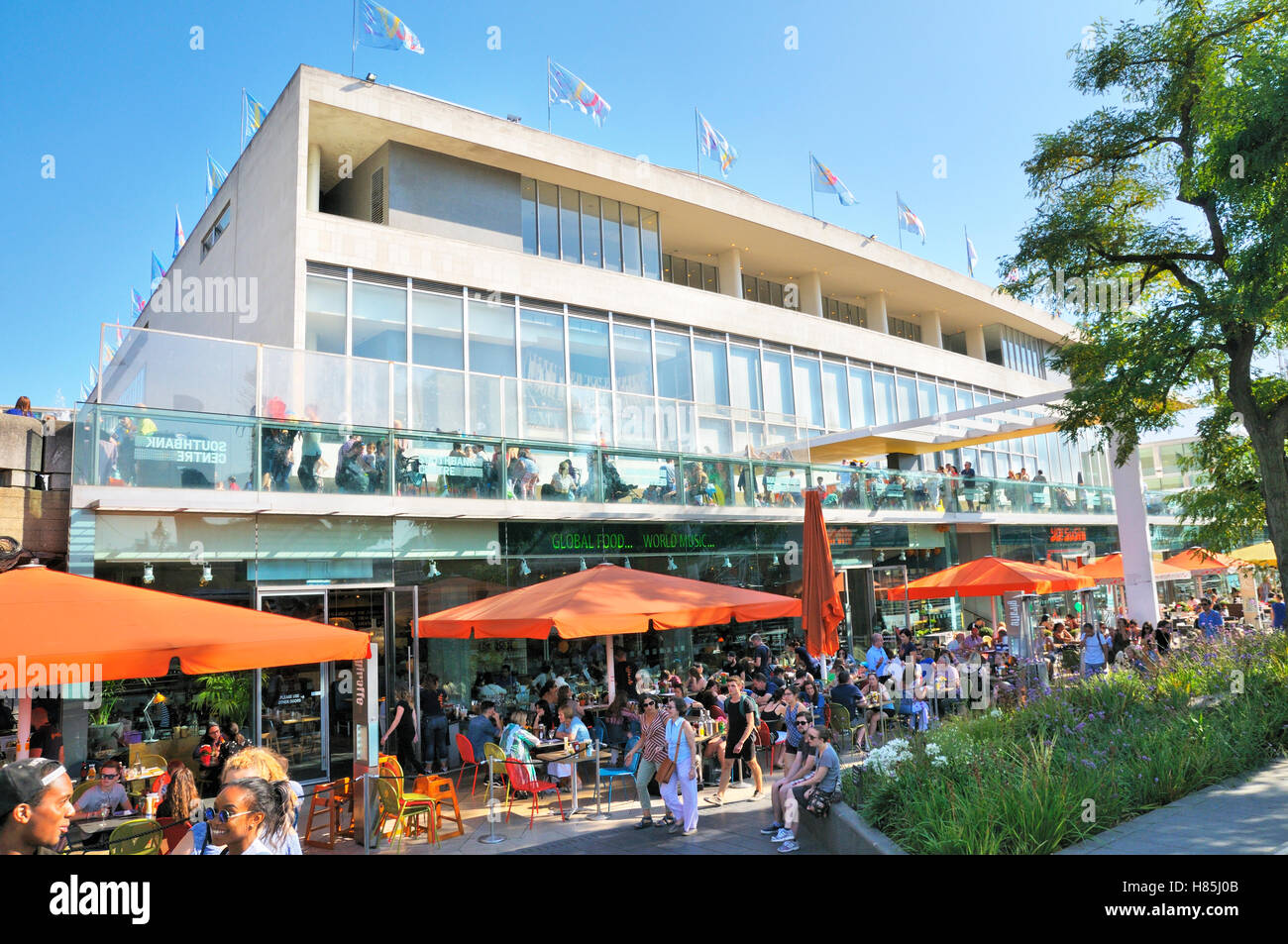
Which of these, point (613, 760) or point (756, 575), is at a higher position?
point (756, 575)

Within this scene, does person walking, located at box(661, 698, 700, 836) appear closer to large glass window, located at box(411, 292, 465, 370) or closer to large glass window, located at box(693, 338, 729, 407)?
large glass window, located at box(411, 292, 465, 370)

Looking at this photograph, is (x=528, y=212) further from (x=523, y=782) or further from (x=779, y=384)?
(x=523, y=782)

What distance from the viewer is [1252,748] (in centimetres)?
844

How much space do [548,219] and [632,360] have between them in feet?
12.8

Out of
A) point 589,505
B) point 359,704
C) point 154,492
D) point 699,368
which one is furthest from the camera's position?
point 699,368

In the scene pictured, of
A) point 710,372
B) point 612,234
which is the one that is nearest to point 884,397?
point 710,372

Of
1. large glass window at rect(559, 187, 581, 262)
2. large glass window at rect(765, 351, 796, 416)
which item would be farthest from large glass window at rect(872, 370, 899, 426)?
large glass window at rect(559, 187, 581, 262)

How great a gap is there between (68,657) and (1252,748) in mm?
10417

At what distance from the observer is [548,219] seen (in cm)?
2038

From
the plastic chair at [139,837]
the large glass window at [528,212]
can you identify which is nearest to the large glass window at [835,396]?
the large glass window at [528,212]

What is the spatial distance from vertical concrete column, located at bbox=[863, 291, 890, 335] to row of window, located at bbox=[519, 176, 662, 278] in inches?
418

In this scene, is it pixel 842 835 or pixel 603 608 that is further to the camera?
pixel 603 608
